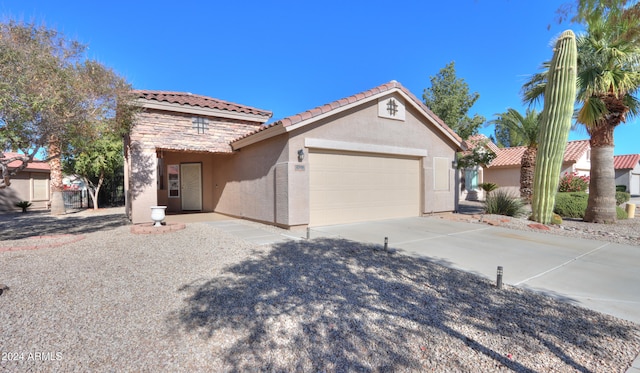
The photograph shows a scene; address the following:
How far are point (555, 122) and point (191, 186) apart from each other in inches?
A: 598

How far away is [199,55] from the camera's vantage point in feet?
48.1

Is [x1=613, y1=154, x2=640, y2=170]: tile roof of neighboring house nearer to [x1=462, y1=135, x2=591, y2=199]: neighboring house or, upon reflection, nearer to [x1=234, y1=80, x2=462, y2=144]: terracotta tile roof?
[x1=462, y1=135, x2=591, y2=199]: neighboring house

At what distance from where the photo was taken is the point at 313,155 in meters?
9.22

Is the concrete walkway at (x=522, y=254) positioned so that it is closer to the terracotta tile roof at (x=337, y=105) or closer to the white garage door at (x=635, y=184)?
the terracotta tile roof at (x=337, y=105)

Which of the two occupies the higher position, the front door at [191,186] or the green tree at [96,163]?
the green tree at [96,163]

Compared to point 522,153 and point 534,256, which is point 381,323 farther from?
point 522,153

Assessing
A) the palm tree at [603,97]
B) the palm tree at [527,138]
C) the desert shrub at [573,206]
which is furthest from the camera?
the palm tree at [527,138]

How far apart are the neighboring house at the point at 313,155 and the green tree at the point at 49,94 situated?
1.77 metres

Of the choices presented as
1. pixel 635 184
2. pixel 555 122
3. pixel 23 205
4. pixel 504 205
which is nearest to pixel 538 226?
pixel 504 205

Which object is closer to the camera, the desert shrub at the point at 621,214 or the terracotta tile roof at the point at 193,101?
the terracotta tile roof at the point at 193,101

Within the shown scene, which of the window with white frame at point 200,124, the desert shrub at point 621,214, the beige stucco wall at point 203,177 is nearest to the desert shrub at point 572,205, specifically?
the desert shrub at point 621,214

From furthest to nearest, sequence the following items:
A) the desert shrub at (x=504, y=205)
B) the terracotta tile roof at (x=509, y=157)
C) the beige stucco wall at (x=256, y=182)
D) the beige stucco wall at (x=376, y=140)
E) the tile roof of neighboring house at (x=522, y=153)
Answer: the terracotta tile roof at (x=509, y=157)
the tile roof of neighboring house at (x=522, y=153)
the desert shrub at (x=504, y=205)
the beige stucco wall at (x=256, y=182)
the beige stucco wall at (x=376, y=140)

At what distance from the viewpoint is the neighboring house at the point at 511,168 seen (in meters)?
21.4

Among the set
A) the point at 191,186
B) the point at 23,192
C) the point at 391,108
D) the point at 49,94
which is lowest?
the point at 23,192
